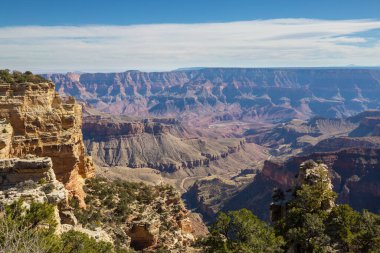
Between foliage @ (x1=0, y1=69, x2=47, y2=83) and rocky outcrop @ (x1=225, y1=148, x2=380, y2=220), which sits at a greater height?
foliage @ (x1=0, y1=69, x2=47, y2=83)

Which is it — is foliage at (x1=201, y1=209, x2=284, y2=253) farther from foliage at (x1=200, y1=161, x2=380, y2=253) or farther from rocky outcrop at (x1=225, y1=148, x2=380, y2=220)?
rocky outcrop at (x1=225, y1=148, x2=380, y2=220)

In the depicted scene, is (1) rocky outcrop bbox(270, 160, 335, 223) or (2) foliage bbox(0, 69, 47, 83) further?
(2) foliage bbox(0, 69, 47, 83)

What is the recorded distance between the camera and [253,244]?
77.3 ft

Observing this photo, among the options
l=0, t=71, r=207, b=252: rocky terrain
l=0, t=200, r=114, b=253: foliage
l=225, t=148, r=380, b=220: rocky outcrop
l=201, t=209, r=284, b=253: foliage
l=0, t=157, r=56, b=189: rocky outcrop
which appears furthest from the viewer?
l=225, t=148, r=380, b=220: rocky outcrop

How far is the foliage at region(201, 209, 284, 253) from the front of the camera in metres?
23.4

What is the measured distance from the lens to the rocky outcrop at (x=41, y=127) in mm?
33344

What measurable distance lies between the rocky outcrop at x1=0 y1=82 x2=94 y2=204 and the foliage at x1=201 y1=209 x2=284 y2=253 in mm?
15691

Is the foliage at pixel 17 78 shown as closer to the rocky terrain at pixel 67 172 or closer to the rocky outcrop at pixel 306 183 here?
the rocky terrain at pixel 67 172

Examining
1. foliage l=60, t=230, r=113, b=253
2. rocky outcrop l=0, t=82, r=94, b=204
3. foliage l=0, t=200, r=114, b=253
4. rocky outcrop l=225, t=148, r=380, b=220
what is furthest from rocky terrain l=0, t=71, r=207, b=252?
rocky outcrop l=225, t=148, r=380, b=220

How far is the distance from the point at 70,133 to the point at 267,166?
105363 mm

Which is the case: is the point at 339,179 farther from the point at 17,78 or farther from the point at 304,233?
the point at 17,78

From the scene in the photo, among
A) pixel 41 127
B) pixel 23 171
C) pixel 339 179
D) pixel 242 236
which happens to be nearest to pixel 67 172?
pixel 41 127

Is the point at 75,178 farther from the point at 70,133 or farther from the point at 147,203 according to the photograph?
the point at 147,203

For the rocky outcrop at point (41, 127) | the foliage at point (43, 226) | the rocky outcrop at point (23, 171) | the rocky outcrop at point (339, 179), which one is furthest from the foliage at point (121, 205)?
the rocky outcrop at point (339, 179)
